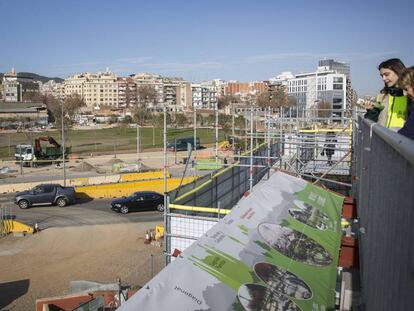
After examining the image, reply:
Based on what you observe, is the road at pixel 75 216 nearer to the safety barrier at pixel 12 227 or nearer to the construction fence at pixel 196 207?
the safety barrier at pixel 12 227

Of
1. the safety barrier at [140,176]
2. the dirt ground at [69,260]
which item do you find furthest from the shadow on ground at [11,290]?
the safety barrier at [140,176]

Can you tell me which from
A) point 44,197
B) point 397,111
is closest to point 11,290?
point 44,197

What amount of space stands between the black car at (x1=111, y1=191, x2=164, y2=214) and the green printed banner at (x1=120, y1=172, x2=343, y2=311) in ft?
54.3

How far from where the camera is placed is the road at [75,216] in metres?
19.5

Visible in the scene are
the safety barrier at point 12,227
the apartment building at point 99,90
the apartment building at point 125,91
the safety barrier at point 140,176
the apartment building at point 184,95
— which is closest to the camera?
the safety barrier at point 12,227

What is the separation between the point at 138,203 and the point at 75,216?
2.95 metres

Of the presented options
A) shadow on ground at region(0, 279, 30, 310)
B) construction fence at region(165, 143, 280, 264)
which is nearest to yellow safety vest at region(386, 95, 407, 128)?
construction fence at region(165, 143, 280, 264)

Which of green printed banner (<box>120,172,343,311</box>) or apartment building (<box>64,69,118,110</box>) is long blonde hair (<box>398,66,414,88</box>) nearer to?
green printed banner (<box>120,172,343,311</box>)

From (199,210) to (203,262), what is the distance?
613 cm

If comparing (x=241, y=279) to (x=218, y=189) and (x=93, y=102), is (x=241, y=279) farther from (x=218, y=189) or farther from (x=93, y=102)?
(x=93, y=102)

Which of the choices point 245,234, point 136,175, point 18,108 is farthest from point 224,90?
point 245,234

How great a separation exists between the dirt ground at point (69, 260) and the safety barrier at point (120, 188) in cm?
646

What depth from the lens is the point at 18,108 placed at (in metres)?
108

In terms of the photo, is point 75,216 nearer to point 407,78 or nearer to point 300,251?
point 300,251
